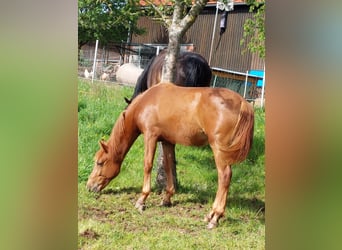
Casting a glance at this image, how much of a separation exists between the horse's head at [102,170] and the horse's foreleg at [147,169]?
0.44 feet

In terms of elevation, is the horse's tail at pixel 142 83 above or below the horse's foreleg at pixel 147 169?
above

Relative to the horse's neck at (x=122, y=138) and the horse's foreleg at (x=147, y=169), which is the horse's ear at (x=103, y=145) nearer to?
the horse's neck at (x=122, y=138)

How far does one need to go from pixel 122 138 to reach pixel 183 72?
412mm

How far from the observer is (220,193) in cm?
187

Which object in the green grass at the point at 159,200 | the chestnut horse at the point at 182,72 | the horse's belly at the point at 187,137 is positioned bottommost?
the green grass at the point at 159,200

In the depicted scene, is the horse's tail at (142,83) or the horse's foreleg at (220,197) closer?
the horse's foreleg at (220,197)

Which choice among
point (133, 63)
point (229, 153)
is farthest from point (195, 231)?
point (133, 63)

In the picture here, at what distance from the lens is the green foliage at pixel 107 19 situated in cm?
195

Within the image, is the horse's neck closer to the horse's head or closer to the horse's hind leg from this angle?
the horse's head

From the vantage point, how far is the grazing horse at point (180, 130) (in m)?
1.83

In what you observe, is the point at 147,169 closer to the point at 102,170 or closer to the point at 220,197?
the point at 102,170

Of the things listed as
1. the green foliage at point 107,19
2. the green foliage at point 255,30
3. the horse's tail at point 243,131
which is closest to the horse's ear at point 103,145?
the green foliage at point 107,19

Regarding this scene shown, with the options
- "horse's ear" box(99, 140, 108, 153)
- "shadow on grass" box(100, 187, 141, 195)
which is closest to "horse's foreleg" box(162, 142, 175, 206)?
"shadow on grass" box(100, 187, 141, 195)
